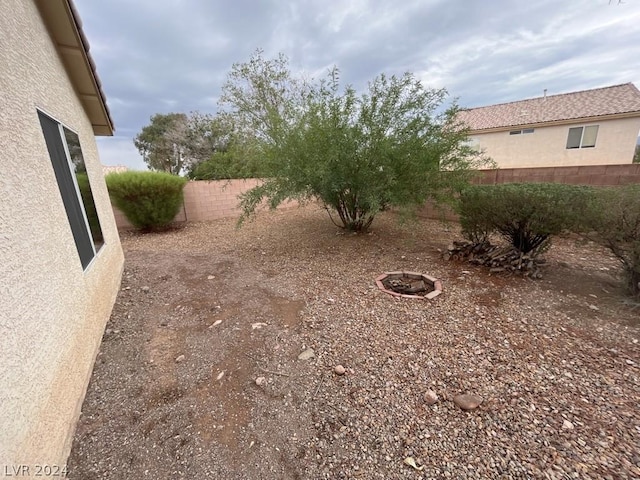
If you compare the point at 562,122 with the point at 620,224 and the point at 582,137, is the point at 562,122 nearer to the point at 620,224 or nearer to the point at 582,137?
the point at 582,137

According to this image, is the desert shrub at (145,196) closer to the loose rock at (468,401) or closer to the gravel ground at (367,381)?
the gravel ground at (367,381)

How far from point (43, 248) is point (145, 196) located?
6130mm

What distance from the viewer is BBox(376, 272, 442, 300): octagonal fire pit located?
343 cm

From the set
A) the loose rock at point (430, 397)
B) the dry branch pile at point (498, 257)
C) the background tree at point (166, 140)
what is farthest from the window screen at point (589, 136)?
the background tree at point (166, 140)

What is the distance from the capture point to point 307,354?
8.02ft

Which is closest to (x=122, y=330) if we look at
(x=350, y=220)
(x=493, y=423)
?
(x=493, y=423)

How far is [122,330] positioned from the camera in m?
2.89

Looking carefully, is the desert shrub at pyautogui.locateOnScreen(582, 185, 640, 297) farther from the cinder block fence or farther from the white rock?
the white rock

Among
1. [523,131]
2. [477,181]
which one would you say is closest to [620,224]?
[477,181]

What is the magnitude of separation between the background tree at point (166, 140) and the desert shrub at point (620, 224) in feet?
79.7

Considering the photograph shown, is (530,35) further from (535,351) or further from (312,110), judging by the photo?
(535,351)

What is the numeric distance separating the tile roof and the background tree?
67.0 ft

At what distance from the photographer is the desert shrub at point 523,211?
313 cm

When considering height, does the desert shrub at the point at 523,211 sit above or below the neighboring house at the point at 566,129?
below
